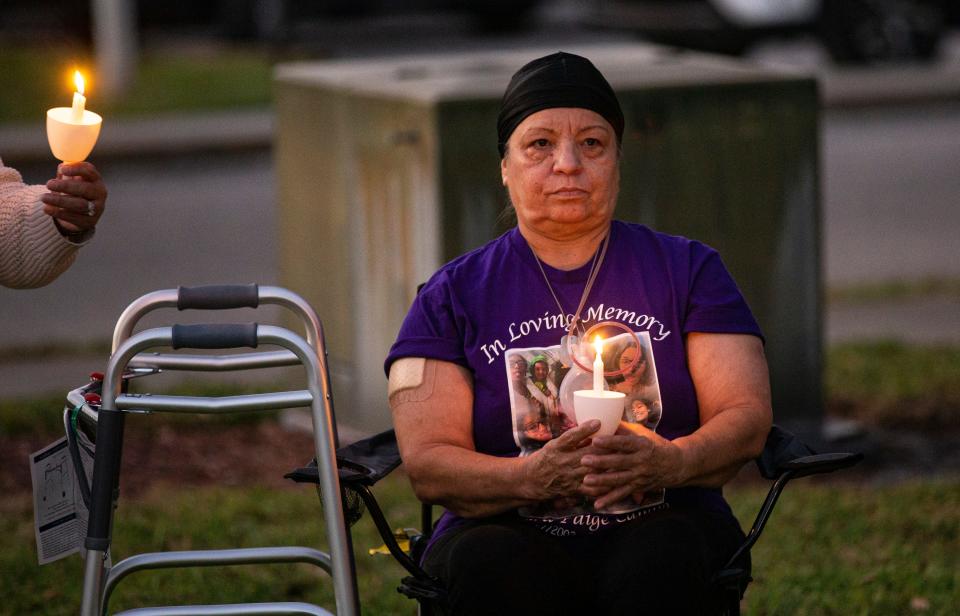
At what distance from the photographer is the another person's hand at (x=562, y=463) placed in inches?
130

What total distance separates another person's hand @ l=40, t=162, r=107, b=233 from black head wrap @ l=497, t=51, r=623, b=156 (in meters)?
0.91

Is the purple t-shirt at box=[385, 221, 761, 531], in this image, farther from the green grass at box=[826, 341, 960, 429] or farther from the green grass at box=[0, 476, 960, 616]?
the green grass at box=[826, 341, 960, 429]

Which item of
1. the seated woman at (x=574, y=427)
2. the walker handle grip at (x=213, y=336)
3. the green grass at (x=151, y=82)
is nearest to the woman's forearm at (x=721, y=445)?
the seated woman at (x=574, y=427)

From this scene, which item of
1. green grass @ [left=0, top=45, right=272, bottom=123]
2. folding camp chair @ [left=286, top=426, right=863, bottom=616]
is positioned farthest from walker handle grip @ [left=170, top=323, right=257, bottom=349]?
green grass @ [left=0, top=45, right=272, bottom=123]

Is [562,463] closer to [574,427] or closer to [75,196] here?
[574,427]

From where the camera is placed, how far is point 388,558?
5.22 m

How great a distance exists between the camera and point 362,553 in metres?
→ 5.25

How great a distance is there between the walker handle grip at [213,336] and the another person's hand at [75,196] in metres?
0.34

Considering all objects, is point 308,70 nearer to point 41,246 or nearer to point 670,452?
point 41,246

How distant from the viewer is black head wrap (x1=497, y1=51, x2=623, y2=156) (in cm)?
364

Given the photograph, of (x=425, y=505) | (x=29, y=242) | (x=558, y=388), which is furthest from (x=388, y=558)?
(x=29, y=242)

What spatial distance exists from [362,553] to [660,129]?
198cm

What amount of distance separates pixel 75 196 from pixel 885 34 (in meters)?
14.7

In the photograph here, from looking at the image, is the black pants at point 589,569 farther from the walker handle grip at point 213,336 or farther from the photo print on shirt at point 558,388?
the walker handle grip at point 213,336
